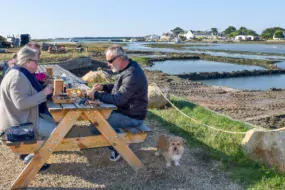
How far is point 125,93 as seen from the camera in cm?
441

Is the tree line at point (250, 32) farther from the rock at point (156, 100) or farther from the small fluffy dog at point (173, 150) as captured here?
the small fluffy dog at point (173, 150)

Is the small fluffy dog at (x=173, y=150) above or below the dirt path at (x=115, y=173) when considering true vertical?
above

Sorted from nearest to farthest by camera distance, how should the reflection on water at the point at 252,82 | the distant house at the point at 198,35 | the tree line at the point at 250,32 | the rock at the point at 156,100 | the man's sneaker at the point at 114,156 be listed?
the man's sneaker at the point at 114,156 < the rock at the point at 156,100 < the reflection on water at the point at 252,82 < the tree line at the point at 250,32 < the distant house at the point at 198,35

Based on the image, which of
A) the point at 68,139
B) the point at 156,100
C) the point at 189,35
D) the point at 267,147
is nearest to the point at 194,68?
the point at 156,100

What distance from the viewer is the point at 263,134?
479 centimetres

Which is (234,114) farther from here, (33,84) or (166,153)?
(33,84)

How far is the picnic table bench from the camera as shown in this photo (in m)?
3.93

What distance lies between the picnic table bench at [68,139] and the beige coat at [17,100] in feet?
0.77

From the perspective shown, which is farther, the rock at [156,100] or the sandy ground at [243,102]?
the sandy ground at [243,102]

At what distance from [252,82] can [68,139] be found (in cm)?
2298

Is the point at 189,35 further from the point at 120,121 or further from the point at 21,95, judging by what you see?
the point at 21,95

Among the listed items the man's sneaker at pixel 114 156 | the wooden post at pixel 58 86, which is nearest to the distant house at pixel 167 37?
the man's sneaker at pixel 114 156

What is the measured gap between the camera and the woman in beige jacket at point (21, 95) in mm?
3947

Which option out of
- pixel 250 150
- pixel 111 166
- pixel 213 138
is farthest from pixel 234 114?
pixel 111 166
